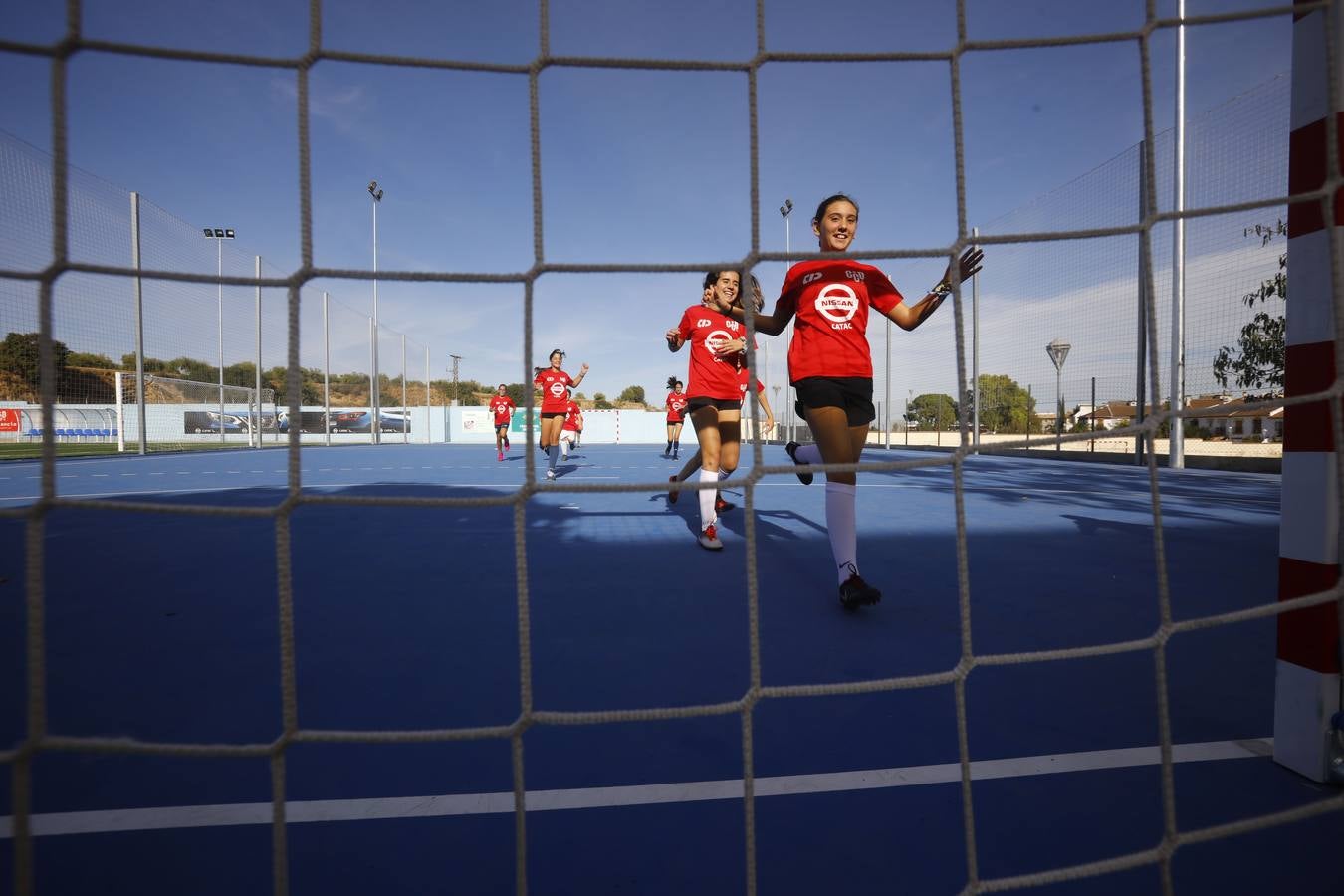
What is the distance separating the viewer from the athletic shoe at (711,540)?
314 centimetres

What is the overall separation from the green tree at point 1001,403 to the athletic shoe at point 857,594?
11.5 meters

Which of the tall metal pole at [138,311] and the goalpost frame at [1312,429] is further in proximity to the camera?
the tall metal pole at [138,311]

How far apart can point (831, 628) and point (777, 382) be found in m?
18.5

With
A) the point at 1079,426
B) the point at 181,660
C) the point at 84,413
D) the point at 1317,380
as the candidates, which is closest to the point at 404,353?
the point at 84,413

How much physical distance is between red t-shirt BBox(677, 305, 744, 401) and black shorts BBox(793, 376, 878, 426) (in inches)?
49.0

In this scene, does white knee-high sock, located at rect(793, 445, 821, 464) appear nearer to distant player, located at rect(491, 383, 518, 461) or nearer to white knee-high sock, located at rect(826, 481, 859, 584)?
white knee-high sock, located at rect(826, 481, 859, 584)

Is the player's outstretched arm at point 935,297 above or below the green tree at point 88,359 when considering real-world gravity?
below

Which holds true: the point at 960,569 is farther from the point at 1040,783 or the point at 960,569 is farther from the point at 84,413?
the point at 84,413

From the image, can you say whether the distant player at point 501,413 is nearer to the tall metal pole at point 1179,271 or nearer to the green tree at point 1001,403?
the green tree at point 1001,403

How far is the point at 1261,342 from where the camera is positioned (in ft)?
23.2

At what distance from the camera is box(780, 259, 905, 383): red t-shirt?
7.00 feet

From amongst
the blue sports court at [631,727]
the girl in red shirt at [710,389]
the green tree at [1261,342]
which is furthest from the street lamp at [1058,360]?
the girl in red shirt at [710,389]

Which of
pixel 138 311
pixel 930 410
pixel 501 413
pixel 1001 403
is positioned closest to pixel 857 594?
pixel 501 413

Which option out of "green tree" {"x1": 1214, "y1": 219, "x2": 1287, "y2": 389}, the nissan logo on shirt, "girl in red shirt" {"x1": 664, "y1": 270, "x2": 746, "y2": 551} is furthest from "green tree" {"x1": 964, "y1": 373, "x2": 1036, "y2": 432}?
the nissan logo on shirt
